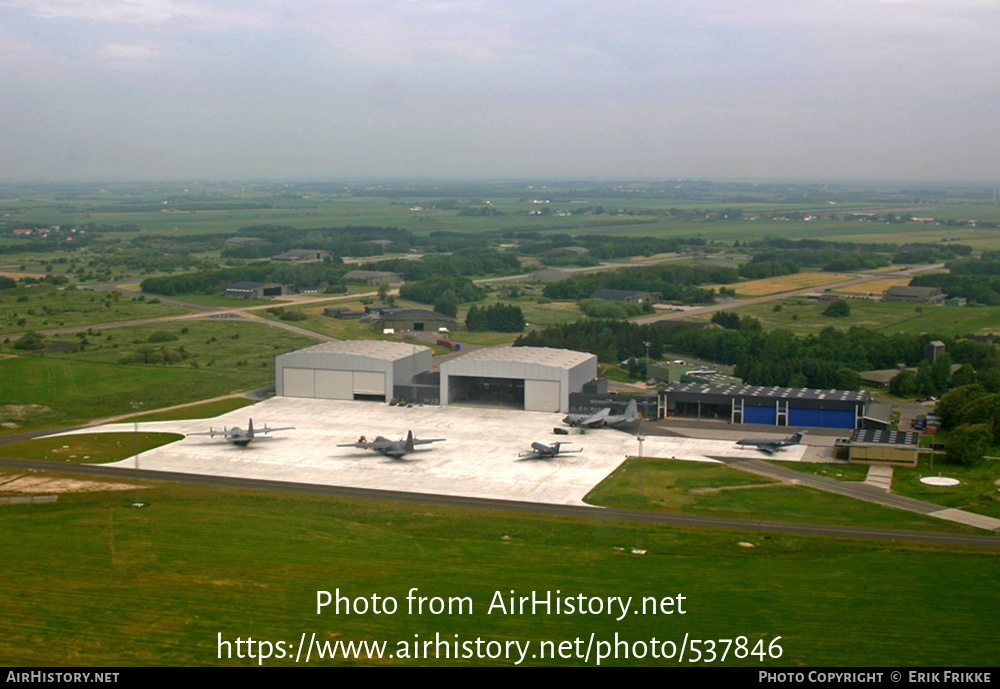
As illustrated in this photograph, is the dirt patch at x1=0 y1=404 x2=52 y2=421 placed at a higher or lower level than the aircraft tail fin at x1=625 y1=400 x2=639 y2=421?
lower

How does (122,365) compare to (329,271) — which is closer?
(122,365)

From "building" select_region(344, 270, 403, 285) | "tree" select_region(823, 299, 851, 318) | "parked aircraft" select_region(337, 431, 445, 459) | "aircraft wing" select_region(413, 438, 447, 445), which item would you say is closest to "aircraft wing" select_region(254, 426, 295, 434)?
"parked aircraft" select_region(337, 431, 445, 459)

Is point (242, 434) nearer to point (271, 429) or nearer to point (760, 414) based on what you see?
point (271, 429)

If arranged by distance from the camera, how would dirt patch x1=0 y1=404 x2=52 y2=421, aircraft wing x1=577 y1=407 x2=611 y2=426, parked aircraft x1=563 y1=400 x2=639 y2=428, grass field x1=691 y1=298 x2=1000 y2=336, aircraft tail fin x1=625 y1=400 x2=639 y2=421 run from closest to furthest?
1. aircraft wing x1=577 y1=407 x2=611 y2=426
2. parked aircraft x1=563 y1=400 x2=639 y2=428
3. aircraft tail fin x1=625 y1=400 x2=639 y2=421
4. dirt patch x1=0 y1=404 x2=52 y2=421
5. grass field x1=691 y1=298 x2=1000 y2=336

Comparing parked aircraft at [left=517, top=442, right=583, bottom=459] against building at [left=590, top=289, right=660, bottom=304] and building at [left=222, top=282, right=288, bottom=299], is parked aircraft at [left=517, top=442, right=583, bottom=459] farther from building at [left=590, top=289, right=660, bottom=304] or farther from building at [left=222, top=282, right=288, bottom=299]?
building at [left=222, top=282, right=288, bottom=299]

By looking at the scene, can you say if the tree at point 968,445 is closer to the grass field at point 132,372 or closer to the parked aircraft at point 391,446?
the parked aircraft at point 391,446

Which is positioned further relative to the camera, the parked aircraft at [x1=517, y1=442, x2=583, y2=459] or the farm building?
the farm building

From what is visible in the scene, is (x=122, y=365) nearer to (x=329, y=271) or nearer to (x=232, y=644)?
(x=232, y=644)
